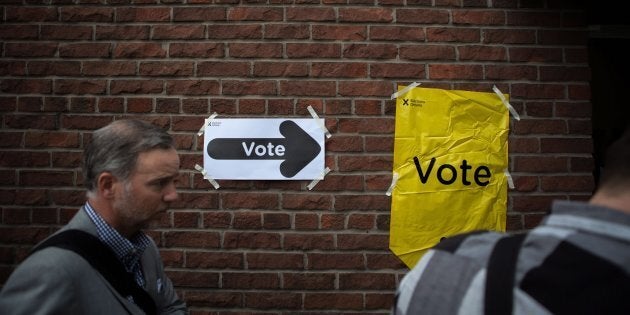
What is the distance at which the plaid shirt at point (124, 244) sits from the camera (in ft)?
5.28

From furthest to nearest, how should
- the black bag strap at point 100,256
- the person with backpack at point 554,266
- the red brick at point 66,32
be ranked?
the red brick at point 66,32
the black bag strap at point 100,256
the person with backpack at point 554,266

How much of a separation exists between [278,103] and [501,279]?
2018 mm

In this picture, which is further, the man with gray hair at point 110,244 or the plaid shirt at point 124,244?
the plaid shirt at point 124,244

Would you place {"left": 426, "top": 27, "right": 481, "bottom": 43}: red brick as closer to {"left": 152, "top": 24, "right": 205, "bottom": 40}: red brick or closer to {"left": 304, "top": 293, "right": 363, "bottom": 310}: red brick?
{"left": 152, "top": 24, "right": 205, "bottom": 40}: red brick

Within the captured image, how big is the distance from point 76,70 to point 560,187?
3022 millimetres

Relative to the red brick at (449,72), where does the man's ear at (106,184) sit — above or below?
below

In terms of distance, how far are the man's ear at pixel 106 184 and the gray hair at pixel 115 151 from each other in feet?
0.05

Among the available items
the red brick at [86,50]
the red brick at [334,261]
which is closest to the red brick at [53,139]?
the red brick at [86,50]

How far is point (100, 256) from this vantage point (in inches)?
59.2

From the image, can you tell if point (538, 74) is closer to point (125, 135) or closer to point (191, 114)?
point (191, 114)

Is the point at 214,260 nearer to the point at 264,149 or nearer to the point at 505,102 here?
the point at 264,149

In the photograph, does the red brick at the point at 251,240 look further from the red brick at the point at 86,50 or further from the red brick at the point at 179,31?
the red brick at the point at 86,50

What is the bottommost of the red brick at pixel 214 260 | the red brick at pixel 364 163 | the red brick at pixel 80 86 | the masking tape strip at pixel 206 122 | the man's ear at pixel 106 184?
the red brick at pixel 214 260

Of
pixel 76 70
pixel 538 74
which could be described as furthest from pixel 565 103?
pixel 76 70
